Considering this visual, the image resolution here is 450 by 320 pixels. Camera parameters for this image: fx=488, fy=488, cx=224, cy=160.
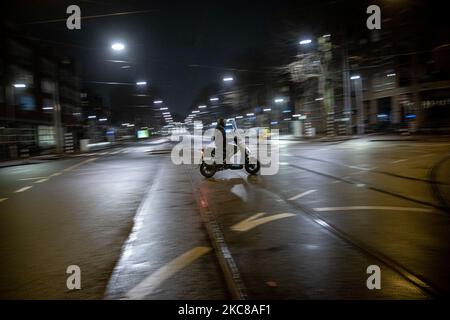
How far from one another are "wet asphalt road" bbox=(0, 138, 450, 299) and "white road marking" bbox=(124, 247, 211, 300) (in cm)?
A: 1

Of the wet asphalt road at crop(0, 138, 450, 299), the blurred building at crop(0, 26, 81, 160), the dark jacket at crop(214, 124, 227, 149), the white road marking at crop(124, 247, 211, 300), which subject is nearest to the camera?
the white road marking at crop(124, 247, 211, 300)

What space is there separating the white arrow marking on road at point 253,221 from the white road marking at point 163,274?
131cm

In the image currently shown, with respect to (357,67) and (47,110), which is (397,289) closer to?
(357,67)

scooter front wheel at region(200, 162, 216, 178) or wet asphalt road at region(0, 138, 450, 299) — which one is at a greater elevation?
scooter front wheel at region(200, 162, 216, 178)

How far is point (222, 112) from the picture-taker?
100 metres

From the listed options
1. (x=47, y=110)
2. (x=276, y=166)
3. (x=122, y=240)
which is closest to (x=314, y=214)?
(x=122, y=240)

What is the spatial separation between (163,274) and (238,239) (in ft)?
6.05

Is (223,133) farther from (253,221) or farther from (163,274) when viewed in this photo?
(163,274)

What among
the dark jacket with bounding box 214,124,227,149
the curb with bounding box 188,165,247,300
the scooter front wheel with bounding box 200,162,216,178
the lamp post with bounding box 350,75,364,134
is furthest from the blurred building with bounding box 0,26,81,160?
the curb with bounding box 188,165,247,300

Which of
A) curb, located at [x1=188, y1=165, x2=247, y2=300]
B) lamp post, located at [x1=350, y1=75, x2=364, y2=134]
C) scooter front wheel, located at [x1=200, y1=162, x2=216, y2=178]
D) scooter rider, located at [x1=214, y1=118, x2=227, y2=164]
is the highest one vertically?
lamp post, located at [x1=350, y1=75, x2=364, y2=134]

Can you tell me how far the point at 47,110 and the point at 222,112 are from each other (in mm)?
41769

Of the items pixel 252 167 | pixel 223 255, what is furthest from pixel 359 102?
pixel 223 255

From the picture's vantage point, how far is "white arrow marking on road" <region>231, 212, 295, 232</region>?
301 inches

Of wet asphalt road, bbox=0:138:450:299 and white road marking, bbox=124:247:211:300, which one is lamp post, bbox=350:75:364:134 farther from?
white road marking, bbox=124:247:211:300
